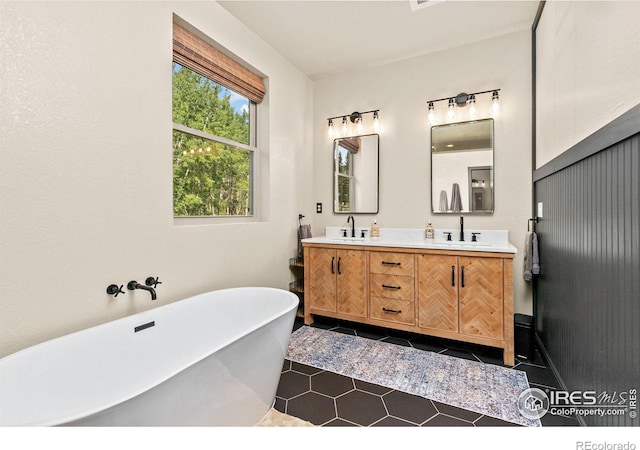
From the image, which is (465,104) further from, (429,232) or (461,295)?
(461,295)

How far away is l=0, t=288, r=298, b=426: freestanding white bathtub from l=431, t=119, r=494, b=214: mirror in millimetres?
1942

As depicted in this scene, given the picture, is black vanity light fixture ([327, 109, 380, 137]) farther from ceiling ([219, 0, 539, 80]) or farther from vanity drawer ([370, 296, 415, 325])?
vanity drawer ([370, 296, 415, 325])

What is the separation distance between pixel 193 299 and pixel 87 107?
1.25m

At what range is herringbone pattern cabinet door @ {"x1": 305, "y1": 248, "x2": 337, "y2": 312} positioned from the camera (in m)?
3.04

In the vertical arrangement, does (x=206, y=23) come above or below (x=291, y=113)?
above

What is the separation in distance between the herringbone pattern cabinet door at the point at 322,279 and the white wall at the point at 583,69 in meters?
1.98

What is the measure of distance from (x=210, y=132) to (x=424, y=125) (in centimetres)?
209

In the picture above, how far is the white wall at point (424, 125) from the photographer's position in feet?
9.12

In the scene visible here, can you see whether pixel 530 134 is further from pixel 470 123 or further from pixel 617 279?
pixel 617 279

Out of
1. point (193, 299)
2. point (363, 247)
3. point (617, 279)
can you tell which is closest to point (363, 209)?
point (363, 247)

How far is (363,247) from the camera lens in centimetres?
287

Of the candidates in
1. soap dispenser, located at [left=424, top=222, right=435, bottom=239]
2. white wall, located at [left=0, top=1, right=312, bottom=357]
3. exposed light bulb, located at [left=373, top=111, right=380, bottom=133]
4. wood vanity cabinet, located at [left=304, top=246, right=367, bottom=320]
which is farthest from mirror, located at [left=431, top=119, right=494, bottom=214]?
white wall, located at [left=0, top=1, right=312, bottom=357]

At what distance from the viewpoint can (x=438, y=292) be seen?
2.56m

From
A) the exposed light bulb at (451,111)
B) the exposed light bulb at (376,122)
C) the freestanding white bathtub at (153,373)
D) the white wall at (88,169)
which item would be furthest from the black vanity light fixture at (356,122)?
the freestanding white bathtub at (153,373)
